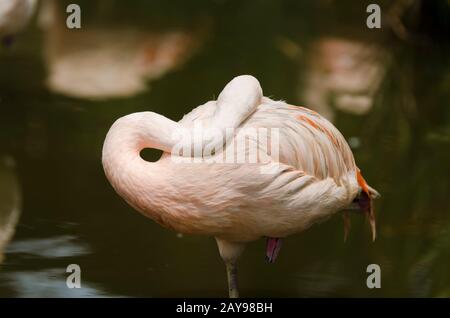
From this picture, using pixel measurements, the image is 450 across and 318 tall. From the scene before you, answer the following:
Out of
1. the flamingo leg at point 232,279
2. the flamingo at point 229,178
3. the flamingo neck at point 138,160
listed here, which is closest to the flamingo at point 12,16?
the flamingo at point 229,178

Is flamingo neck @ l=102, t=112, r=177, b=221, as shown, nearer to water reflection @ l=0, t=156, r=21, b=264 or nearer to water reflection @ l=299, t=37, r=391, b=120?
water reflection @ l=0, t=156, r=21, b=264

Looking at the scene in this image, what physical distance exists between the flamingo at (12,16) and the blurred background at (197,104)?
0.36 m

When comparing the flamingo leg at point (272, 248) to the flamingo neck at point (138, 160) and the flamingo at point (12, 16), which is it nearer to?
the flamingo neck at point (138, 160)

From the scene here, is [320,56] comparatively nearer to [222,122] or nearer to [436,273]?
[436,273]

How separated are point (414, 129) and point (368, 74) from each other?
7.42 feet

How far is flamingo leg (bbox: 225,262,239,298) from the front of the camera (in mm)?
5211

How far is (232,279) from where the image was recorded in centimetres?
523

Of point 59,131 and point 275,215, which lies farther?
point 59,131

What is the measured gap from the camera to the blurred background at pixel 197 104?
5.80 m

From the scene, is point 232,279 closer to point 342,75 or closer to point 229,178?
point 229,178

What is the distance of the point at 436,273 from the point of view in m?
5.89

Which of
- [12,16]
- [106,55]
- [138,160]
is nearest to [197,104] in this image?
[12,16]

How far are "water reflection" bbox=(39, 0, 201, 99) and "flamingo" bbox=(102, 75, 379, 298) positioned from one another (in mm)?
4621
